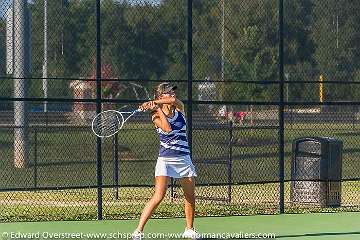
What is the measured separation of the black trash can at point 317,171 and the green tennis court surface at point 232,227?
4.53 ft

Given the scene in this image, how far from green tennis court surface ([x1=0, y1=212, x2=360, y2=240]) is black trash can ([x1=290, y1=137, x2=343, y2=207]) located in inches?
54.4

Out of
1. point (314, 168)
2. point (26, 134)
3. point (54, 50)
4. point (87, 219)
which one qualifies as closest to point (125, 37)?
point (54, 50)

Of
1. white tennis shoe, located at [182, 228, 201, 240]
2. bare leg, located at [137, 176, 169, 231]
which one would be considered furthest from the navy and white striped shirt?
white tennis shoe, located at [182, 228, 201, 240]

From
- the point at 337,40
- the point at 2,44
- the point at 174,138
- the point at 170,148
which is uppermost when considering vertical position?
the point at 337,40

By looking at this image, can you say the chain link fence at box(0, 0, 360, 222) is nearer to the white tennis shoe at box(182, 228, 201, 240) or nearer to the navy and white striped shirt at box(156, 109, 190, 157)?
the white tennis shoe at box(182, 228, 201, 240)

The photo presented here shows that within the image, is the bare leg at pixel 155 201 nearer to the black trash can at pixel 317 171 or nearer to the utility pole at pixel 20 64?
the black trash can at pixel 317 171

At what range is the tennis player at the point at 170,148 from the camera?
36.1 feet

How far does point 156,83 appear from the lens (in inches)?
861

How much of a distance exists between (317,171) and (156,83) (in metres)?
6.87

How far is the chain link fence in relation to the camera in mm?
16656

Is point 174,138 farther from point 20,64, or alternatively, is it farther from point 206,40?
point 206,40

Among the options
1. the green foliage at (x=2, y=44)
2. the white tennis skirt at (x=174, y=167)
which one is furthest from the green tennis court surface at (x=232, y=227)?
the green foliage at (x=2, y=44)

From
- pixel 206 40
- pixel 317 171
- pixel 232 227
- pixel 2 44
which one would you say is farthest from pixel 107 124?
pixel 206 40

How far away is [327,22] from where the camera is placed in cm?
2198
